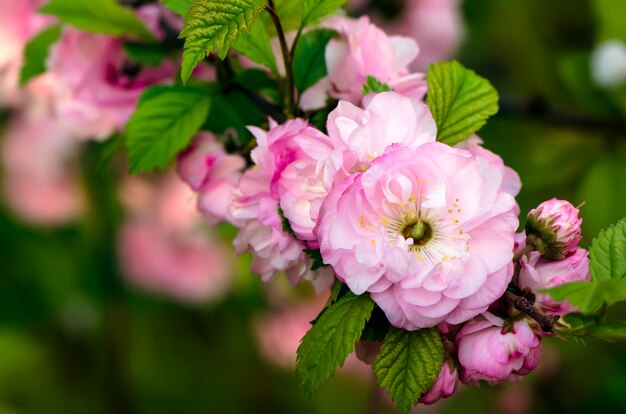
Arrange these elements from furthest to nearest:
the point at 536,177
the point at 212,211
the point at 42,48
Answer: the point at 536,177
the point at 42,48
the point at 212,211

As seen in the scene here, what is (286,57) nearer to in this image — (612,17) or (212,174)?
(212,174)

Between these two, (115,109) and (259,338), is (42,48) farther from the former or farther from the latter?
(259,338)

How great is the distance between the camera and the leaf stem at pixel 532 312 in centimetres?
35

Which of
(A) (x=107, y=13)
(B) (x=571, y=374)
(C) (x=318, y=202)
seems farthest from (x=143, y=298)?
(C) (x=318, y=202)

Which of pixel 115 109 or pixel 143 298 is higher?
pixel 115 109

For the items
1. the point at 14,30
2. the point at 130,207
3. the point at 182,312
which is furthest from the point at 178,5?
the point at 182,312

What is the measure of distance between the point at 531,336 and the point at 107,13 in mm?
315

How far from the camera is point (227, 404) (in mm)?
1223

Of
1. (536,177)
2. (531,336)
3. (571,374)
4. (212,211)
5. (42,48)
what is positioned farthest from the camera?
(571,374)

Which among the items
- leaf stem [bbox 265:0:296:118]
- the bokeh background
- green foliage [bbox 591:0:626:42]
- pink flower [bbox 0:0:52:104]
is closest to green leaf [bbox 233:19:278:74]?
leaf stem [bbox 265:0:296:118]

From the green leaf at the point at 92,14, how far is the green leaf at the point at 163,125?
0.20 ft

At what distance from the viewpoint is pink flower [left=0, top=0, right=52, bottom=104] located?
66 cm

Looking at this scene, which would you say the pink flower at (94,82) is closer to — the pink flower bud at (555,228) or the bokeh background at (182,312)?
the pink flower bud at (555,228)

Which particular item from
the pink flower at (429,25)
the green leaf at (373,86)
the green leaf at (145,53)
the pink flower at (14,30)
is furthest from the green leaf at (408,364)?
the pink flower at (429,25)
